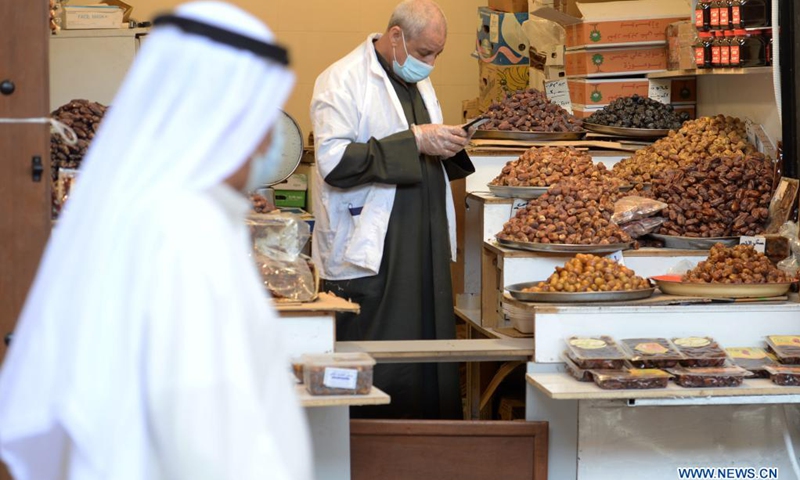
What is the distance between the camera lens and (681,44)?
5465 millimetres

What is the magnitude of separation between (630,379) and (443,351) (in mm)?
604

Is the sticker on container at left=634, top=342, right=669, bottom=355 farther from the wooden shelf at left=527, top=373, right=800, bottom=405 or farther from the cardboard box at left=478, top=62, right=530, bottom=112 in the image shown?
the cardboard box at left=478, top=62, right=530, bottom=112

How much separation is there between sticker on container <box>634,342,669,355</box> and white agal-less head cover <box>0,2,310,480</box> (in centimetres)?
211

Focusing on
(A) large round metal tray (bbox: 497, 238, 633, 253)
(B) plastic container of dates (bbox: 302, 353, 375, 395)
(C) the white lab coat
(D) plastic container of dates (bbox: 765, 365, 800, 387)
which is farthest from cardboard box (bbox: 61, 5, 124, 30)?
(D) plastic container of dates (bbox: 765, 365, 800, 387)

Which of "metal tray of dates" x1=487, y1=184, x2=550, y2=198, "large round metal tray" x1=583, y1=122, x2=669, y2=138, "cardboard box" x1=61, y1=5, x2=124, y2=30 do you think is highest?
"cardboard box" x1=61, y1=5, x2=124, y2=30

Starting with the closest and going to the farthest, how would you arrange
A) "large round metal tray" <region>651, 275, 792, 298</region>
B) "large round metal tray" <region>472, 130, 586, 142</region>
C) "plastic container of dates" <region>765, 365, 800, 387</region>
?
"plastic container of dates" <region>765, 365, 800, 387</region>
"large round metal tray" <region>651, 275, 792, 298</region>
"large round metal tray" <region>472, 130, 586, 142</region>

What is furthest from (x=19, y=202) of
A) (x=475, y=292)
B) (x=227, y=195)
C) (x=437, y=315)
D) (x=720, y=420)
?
(x=475, y=292)

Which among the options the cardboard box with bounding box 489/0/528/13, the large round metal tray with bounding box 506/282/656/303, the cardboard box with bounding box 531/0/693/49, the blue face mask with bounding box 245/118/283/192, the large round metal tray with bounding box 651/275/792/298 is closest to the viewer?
the blue face mask with bounding box 245/118/283/192

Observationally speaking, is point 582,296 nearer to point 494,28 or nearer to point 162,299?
point 162,299

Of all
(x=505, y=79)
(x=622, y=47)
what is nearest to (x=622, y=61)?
(x=622, y=47)

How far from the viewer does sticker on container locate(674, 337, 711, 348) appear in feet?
11.7

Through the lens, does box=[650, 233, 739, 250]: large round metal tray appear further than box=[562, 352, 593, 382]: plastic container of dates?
Yes

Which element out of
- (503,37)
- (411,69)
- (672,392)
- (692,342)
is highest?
(503,37)

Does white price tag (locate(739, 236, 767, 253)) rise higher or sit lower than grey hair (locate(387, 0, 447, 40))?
lower
